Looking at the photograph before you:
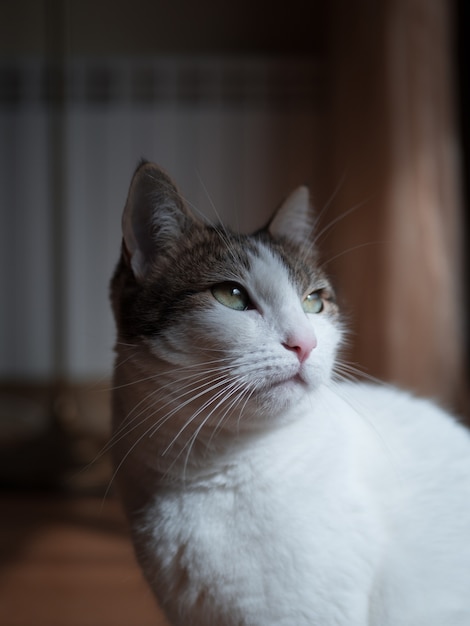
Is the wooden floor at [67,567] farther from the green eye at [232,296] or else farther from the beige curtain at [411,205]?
the beige curtain at [411,205]

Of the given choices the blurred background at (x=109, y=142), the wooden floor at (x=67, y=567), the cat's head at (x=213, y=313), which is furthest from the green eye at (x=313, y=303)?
the blurred background at (x=109, y=142)

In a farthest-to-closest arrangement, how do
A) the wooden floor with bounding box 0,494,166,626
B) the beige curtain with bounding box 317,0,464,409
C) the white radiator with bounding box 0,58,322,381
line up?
the white radiator with bounding box 0,58,322,381 → the beige curtain with bounding box 317,0,464,409 → the wooden floor with bounding box 0,494,166,626

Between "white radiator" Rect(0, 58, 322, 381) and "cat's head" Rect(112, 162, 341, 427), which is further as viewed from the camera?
"white radiator" Rect(0, 58, 322, 381)

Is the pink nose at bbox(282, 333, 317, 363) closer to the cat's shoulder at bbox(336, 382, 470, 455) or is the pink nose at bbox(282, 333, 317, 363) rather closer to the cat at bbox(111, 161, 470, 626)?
the cat at bbox(111, 161, 470, 626)

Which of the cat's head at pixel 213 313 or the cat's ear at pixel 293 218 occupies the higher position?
the cat's ear at pixel 293 218

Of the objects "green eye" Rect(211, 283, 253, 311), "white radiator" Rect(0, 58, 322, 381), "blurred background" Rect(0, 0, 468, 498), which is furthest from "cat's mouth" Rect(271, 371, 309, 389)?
"white radiator" Rect(0, 58, 322, 381)

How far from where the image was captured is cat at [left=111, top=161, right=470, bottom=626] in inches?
33.3

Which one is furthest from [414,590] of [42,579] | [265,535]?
[42,579]

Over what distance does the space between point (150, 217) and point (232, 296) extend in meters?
0.17

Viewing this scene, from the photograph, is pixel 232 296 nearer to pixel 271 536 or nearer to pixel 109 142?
pixel 271 536

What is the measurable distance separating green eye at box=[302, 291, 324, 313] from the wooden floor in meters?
0.52

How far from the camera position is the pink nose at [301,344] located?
84 cm

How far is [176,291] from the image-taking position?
912mm

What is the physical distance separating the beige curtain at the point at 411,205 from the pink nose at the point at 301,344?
3.79ft
